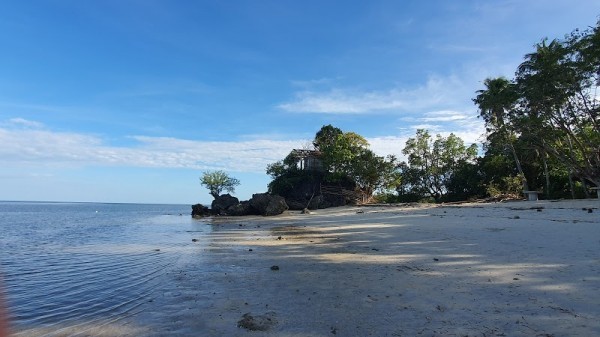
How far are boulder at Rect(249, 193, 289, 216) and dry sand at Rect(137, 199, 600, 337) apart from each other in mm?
32026

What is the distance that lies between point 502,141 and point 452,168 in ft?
36.2

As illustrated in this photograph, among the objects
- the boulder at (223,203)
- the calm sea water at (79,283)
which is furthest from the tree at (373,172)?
the calm sea water at (79,283)

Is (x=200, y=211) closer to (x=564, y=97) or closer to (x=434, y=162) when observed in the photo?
(x=434, y=162)

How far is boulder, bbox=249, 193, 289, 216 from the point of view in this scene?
142ft

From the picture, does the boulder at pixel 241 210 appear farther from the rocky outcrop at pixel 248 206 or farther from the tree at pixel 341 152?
the tree at pixel 341 152

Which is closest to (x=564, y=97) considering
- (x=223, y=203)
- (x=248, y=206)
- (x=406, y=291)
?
(x=406, y=291)

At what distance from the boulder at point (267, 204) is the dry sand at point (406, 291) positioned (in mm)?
32026

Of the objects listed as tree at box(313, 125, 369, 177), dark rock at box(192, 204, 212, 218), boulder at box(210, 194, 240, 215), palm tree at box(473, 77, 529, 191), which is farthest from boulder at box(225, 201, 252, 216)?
palm tree at box(473, 77, 529, 191)

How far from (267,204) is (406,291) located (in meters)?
38.6

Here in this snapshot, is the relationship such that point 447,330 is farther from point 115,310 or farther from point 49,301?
point 49,301

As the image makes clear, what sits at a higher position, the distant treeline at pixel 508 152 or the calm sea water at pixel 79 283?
the distant treeline at pixel 508 152

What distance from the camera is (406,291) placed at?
6266 millimetres

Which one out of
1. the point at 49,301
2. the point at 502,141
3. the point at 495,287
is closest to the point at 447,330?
the point at 495,287

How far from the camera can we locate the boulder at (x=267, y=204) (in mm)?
43219
